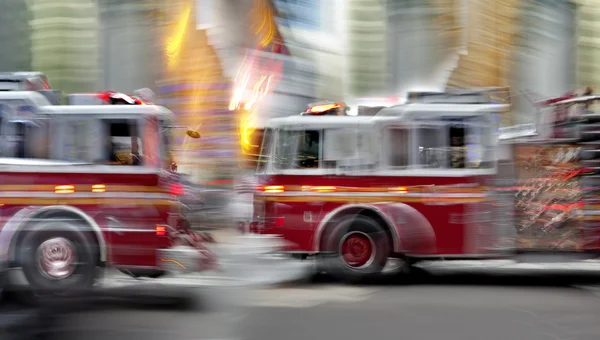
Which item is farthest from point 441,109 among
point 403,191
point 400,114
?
point 403,191

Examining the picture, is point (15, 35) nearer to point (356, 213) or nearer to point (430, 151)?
point (356, 213)

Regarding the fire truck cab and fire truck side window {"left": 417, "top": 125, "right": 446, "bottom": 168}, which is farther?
fire truck side window {"left": 417, "top": 125, "right": 446, "bottom": 168}

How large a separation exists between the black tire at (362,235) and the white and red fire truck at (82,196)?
6.42 ft

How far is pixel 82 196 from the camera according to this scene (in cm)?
742

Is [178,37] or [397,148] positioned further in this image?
[178,37]

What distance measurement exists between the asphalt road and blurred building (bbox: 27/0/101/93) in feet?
30.3

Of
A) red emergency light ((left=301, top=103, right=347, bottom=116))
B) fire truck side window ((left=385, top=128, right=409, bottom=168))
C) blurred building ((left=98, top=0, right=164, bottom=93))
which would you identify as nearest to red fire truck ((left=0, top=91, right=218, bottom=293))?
red emergency light ((left=301, top=103, right=347, bottom=116))

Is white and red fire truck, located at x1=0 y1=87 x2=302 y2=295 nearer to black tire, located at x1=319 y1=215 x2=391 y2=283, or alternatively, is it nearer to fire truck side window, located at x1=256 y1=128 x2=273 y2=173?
fire truck side window, located at x1=256 y1=128 x2=273 y2=173

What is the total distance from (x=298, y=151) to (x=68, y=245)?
10.4 ft

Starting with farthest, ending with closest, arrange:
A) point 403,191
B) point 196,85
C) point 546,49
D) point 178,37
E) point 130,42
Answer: point 546,49 < point 130,42 < point 178,37 < point 196,85 < point 403,191

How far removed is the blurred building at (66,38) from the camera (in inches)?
615

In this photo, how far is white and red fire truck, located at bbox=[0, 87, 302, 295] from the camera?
732cm

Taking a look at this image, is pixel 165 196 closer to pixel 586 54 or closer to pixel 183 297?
pixel 183 297

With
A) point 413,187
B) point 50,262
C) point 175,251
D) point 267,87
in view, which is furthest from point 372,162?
point 267,87
